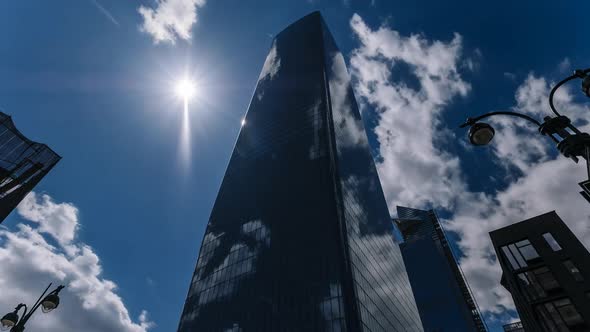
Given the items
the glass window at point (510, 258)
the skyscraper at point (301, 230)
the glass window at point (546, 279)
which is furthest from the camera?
the skyscraper at point (301, 230)

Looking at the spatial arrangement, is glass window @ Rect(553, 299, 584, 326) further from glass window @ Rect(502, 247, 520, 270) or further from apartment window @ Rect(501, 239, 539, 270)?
Result: glass window @ Rect(502, 247, 520, 270)

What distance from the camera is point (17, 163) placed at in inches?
1869

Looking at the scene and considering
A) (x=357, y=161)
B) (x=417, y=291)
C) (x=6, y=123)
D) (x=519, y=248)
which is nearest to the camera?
(x=519, y=248)

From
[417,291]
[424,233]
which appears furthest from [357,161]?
[424,233]

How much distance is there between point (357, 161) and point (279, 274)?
48.8 m

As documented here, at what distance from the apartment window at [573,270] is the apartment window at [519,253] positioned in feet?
9.37

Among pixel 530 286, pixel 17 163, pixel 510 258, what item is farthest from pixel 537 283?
pixel 17 163

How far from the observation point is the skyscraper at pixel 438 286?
152m

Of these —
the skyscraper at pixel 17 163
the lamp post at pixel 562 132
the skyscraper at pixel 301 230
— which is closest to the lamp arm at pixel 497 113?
the lamp post at pixel 562 132

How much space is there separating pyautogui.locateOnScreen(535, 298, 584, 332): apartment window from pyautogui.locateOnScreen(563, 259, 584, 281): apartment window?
3.43m

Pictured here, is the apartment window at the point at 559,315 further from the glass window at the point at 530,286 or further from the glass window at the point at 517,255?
the glass window at the point at 517,255

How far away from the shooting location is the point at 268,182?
261 ft

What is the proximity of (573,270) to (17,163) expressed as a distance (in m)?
79.1

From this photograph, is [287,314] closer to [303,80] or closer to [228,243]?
[228,243]
